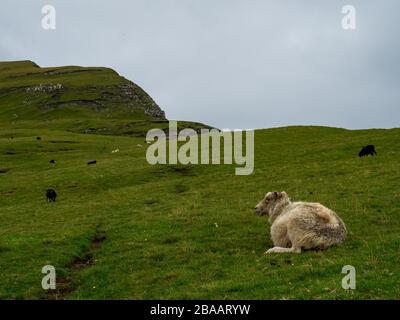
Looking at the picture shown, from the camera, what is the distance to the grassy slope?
48.9 feet

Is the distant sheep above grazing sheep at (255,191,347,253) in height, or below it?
above

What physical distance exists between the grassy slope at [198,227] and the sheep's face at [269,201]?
3.18ft

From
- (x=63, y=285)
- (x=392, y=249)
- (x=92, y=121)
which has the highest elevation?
(x=92, y=121)

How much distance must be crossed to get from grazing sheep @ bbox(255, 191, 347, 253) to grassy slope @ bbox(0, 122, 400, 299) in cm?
49

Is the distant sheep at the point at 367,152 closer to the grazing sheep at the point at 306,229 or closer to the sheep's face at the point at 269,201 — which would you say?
the sheep's face at the point at 269,201

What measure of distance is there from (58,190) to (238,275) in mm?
31105

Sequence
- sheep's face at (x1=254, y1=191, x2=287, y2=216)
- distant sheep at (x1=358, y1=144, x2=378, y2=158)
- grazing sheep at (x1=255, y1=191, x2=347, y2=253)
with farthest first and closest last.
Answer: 1. distant sheep at (x1=358, y1=144, x2=378, y2=158)
2. sheep's face at (x1=254, y1=191, x2=287, y2=216)
3. grazing sheep at (x1=255, y1=191, x2=347, y2=253)

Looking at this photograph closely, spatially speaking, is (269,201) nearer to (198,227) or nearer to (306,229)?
(198,227)

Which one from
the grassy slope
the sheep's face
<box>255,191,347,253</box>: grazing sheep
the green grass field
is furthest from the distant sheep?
<box>255,191,347,253</box>: grazing sheep

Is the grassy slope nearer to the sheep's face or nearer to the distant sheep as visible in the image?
the distant sheep

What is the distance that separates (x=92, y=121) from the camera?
5359 inches

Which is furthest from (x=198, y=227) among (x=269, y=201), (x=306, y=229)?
(x=306, y=229)
